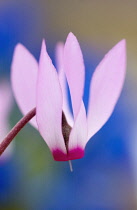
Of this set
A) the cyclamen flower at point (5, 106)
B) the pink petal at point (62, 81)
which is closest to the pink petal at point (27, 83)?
the pink petal at point (62, 81)

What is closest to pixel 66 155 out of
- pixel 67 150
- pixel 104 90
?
pixel 67 150

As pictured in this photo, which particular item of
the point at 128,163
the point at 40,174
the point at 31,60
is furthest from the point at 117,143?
the point at 31,60

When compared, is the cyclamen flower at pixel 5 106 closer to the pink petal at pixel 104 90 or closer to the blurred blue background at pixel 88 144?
the blurred blue background at pixel 88 144

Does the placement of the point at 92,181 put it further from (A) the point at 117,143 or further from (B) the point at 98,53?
(B) the point at 98,53

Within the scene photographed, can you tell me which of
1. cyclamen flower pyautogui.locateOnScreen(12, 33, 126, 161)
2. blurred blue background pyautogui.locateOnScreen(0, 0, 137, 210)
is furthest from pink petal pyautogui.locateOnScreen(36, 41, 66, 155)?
blurred blue background pyautogui.locateOnScreen(0, 0, 137, 210)

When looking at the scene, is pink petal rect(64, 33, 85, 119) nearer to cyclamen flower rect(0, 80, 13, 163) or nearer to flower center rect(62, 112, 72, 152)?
flower center rect(62, 112, 72, 152)

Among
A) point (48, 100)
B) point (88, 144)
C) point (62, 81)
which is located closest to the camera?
point (48, 100)

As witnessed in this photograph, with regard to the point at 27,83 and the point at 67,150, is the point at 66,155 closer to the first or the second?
the point at 67,150

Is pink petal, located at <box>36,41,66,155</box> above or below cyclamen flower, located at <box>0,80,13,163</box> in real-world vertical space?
above
